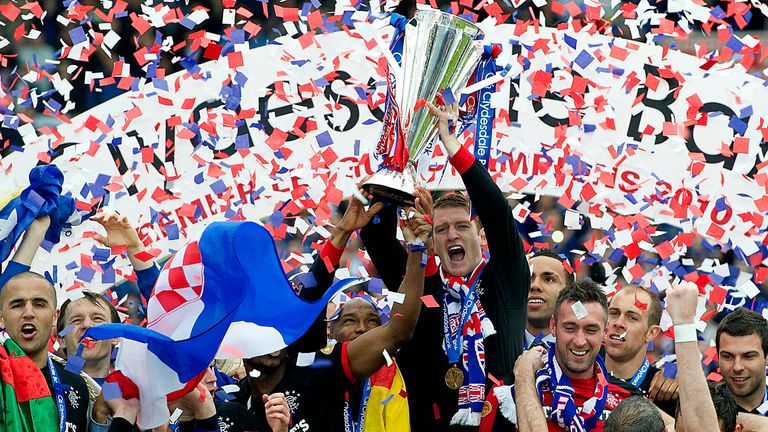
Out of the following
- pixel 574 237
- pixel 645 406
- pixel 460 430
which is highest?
pixel 645 406

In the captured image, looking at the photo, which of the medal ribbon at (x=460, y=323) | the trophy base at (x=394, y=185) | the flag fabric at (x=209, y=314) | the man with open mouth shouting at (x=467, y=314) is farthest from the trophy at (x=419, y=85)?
the flag fabric at (x=209, y=314)

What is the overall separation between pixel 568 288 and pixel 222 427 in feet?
5.41

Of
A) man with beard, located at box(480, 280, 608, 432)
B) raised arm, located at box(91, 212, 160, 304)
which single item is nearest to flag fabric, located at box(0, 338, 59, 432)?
raised arm, located at box(91, 212, 160, 304)

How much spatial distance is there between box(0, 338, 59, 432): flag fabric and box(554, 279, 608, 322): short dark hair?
2.26 metres

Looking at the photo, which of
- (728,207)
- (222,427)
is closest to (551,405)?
(222,427)

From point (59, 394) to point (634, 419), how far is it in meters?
2.55

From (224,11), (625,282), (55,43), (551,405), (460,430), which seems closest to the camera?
(551,405)

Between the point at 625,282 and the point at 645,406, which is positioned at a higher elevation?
the point at 645,406

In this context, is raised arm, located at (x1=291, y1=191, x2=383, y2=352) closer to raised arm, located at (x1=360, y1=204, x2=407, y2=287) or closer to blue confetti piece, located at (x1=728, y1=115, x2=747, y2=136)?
raised arm, located at (x1=360, y1=204, x2=407, y2=287)

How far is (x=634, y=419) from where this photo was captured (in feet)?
16.7

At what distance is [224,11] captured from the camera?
27.5ft

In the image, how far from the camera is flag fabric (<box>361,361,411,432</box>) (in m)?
6.24

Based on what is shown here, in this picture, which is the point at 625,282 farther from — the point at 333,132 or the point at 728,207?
the point at 333,132

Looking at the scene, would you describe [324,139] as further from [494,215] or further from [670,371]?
[670,371]
